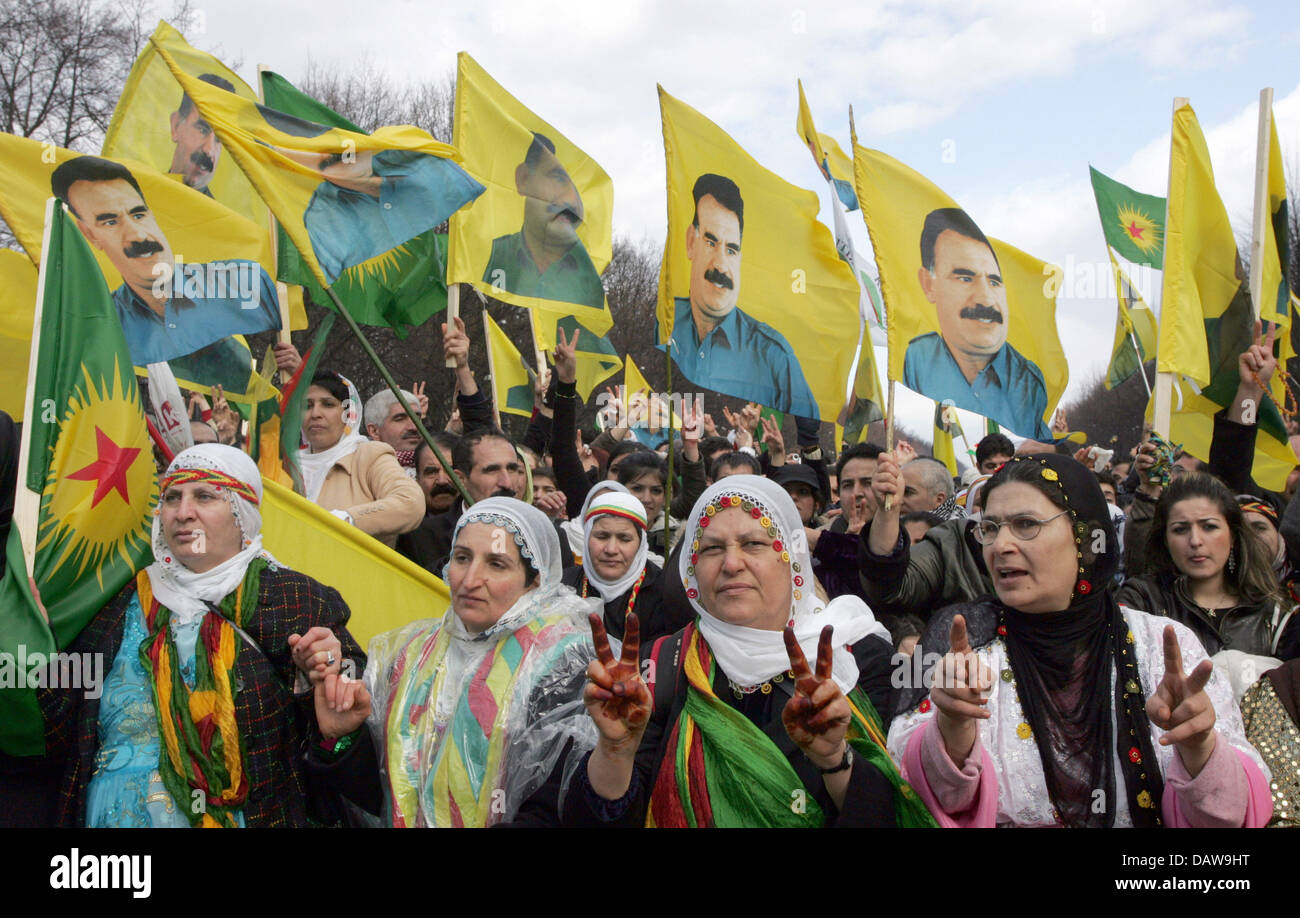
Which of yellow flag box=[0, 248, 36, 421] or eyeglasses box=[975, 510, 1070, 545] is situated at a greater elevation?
yellow flag box=[0, 248, 36, 421]

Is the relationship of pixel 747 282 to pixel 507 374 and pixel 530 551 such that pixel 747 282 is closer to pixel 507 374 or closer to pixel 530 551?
pixel 530 551

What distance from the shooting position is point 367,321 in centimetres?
663

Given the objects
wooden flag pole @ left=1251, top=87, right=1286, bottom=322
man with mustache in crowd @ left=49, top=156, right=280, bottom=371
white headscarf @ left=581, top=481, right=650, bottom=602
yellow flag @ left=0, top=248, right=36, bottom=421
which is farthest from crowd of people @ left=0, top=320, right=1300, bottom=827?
wooden flag pole @ left=1251, top=87, right=1286, bottom=322

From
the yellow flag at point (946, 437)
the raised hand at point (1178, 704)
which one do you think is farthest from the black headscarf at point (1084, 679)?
the yellow flag at point (946, 437)

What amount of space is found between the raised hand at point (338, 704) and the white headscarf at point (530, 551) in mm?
437

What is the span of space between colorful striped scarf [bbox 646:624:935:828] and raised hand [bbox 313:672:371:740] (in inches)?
33.5

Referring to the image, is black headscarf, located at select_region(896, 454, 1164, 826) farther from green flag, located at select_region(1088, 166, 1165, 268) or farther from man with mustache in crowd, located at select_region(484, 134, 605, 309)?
green flag, located at select_region(1088, 166, 1165, 268)

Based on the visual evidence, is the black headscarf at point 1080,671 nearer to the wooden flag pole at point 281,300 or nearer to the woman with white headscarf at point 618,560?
the woman with white headscarf at point 618,560

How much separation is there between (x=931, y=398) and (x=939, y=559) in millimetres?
780

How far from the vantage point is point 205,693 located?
2.96 m

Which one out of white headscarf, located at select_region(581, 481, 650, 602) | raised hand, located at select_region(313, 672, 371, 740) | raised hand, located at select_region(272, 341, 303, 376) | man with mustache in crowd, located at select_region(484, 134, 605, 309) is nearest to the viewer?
raised hand, located at select_region(313, 672, 371, 740)

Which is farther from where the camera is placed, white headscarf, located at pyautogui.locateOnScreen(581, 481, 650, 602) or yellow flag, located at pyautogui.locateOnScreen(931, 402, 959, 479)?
yellow flag, located at pyautogui.locateOnScreen(931, 402, 959, 479)

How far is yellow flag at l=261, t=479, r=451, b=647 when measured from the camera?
405 centimetres

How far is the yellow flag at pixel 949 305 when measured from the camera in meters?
4.82
